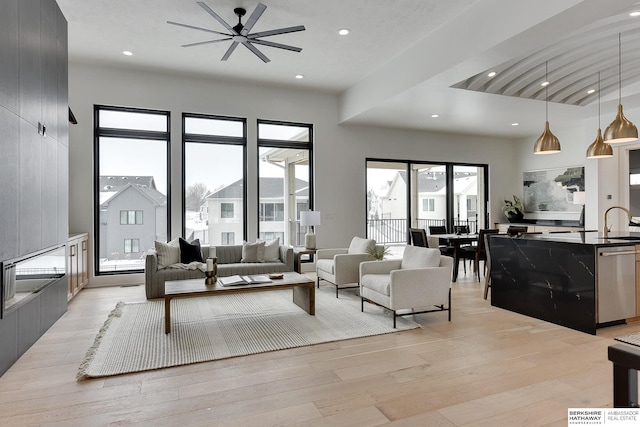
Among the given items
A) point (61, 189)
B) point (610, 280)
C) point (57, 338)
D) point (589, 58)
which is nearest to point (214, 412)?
point (57, 338)

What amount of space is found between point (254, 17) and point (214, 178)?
3558 millimetres

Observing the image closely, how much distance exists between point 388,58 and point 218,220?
403cm

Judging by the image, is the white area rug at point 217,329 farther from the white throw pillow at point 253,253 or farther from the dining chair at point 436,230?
the dining chair at point 436,230

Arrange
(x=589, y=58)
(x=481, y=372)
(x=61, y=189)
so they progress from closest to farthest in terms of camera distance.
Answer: (x=481, y=372)
(x=61, y=189)
(x=589, y=58)

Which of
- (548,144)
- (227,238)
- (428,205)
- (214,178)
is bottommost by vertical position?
(227,238)

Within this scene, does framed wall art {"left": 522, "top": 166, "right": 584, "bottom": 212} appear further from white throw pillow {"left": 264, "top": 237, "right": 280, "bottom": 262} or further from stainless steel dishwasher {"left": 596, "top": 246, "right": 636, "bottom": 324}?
white throw pillow {"left": 264, "top": 237, "right": 280, "bottom": 262}

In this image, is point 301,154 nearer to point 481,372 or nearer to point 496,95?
point 496,95

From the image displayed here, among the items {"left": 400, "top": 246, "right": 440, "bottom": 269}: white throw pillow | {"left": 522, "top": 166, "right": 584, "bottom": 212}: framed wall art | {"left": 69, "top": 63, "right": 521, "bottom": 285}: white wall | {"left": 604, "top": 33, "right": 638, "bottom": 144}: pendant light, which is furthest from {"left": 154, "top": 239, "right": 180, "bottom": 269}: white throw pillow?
{"left": 522, "top": 166, "right": 584, "bottom": 212}: framed wall art

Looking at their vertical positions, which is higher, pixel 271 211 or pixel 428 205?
pixel 428 205

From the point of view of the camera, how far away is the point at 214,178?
6.84 meters

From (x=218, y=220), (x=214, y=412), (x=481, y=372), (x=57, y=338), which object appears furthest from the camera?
(x=218, y=220)

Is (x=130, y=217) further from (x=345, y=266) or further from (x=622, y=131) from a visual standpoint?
(x=622, y=131)

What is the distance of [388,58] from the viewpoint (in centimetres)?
573

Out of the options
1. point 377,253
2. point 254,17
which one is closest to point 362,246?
point 377,253
